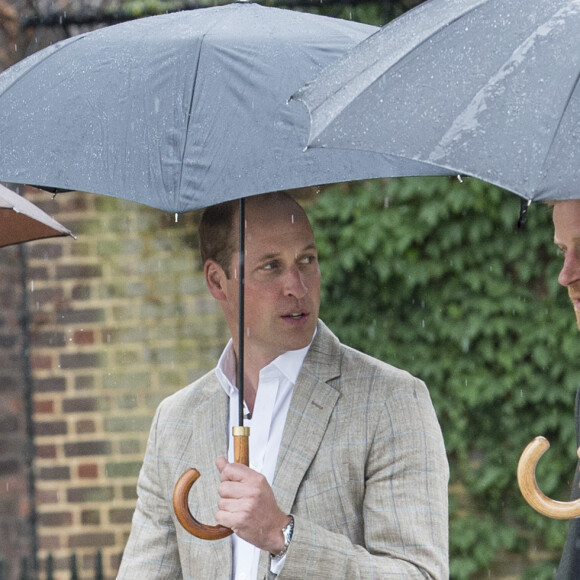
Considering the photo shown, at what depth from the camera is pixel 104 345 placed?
16.7 ft

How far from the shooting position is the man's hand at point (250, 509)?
224 cm

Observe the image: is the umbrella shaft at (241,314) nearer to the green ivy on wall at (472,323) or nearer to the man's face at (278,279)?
the man's face at (278,279)

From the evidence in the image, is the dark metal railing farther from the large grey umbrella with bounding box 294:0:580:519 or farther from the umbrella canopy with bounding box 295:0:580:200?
the umbrella canopy with bounding box 295:0:580:200

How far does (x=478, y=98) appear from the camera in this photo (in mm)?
1822

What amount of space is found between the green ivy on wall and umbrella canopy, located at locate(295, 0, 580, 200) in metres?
2.89

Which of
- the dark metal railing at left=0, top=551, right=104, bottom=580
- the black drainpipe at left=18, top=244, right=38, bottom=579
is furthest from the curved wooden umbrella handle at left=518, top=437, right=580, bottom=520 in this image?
the black drainpipe at left=18, top=244, right=38, bottom=579

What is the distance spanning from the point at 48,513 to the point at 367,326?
1.74 meters

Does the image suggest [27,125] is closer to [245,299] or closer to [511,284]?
[245,299]

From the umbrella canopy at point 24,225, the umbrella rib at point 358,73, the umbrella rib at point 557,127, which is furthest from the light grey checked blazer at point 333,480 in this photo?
the umbrella rib at point 557,127

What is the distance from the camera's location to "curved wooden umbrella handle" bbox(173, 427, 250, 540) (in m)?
2.38

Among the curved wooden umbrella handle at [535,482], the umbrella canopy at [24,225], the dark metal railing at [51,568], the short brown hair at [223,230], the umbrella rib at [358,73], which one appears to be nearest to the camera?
the umbrella rib at [358,73]

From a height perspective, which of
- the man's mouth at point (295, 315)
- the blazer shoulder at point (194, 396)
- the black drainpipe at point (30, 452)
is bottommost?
the black drainpipe at point (30, 452)

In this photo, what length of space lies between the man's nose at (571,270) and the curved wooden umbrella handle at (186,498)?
0.77 metres

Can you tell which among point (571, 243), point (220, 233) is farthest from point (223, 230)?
point (571, 243)
